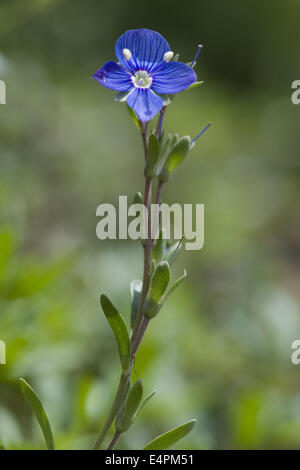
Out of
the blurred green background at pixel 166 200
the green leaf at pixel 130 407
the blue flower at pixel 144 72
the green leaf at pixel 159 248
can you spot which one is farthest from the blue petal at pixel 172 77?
the blurred green background at pixel 166 200

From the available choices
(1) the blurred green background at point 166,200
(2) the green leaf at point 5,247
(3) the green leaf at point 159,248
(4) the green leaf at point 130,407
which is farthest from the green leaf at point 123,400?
(2) the green leaf at point 5,247

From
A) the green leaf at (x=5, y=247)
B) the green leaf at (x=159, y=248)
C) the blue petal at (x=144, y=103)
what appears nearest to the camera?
the blue petal at (x=144, y=103)

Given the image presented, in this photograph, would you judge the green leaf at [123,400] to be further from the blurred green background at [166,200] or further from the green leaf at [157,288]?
the blurred green background at [166,200]

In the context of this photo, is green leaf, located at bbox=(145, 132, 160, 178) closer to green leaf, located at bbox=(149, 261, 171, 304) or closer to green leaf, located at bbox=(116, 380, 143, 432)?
green leaf, located at bbox=(149, 261, 171, 304)

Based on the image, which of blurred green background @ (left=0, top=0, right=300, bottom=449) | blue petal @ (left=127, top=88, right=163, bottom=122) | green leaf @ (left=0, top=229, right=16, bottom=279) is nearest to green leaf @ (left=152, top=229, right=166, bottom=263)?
blue petal @ (left=127, top=88, right=163, bottom=122)

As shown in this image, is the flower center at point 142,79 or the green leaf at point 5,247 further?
the green leaf at point 5,247

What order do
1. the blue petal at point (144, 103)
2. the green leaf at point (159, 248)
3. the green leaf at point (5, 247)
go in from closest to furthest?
the blue petal at point (144, 103)
the green leaf at point (159, 248)
the green leaf at point (5, 247)

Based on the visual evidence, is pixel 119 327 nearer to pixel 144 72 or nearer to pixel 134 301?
pixel 134 301

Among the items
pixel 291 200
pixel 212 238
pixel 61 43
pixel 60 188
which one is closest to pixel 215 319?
pixel 212 238

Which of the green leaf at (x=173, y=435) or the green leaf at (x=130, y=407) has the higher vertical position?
the green leaf at (x=130, y=407)

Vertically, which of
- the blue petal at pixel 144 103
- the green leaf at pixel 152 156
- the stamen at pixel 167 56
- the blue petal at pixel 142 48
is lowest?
the green leaf at pixel 152 156
